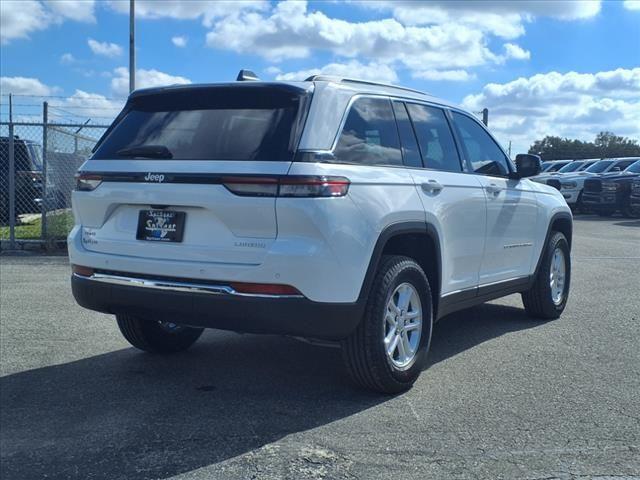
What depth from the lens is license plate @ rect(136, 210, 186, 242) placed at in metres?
4.32

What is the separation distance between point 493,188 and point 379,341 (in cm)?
211

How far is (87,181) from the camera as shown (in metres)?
4.73

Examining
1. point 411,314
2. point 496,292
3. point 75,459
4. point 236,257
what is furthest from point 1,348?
point 496,292

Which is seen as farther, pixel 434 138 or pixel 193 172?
pixel 434 138

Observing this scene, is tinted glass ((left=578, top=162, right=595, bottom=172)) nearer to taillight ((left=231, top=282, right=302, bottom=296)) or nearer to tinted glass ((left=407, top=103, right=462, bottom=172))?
tinted glass ((left=407, top=103, right=462, bottom=172))

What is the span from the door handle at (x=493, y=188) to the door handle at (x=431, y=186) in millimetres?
866

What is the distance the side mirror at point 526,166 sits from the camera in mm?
6388

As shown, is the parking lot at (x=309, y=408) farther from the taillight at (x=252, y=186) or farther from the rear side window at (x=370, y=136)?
the rear side window at (x=370, y=136)

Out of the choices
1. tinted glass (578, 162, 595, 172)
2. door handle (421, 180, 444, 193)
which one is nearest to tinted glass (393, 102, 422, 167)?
door handle (421, 180, 444, 193)

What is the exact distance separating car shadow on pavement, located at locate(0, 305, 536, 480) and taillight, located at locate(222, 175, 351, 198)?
1.33 metres

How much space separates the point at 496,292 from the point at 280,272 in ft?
8.85

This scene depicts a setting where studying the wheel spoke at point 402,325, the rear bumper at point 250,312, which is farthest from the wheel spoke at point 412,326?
the rear bumper at point 250,312

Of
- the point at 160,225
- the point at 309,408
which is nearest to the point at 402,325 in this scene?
the point at 309,408

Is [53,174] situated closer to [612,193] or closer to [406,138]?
[406,138]
